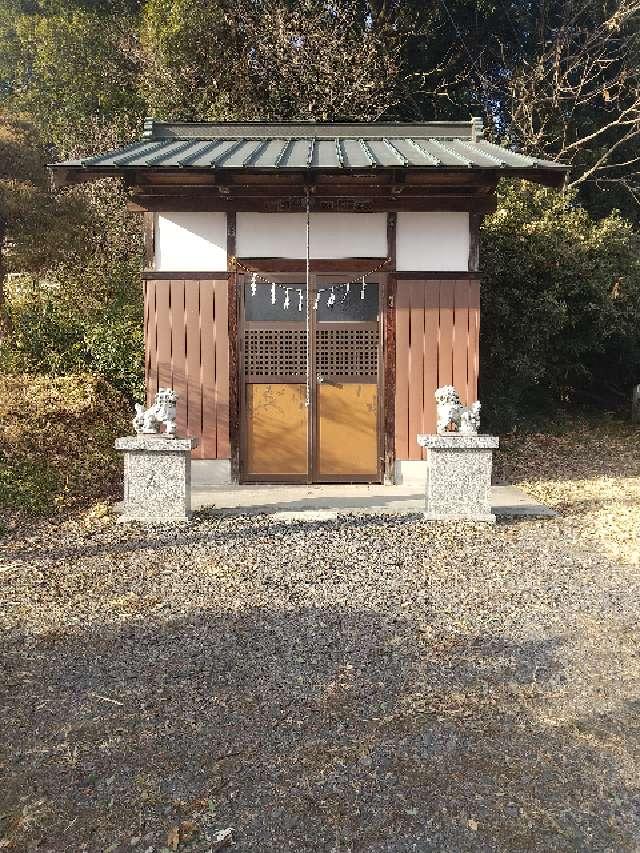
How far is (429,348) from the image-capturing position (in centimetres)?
635

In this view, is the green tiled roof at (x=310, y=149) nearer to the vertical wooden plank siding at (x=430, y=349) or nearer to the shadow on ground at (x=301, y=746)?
the vertical wooden plank siding at (x=430, y=349)

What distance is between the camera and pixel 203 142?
6750 mm

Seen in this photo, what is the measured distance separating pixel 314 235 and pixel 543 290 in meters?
4.03

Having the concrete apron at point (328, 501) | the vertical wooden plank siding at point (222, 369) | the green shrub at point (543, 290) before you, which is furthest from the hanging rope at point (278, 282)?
the green shrub at point (543, 290)

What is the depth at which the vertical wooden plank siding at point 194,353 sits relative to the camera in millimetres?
6238

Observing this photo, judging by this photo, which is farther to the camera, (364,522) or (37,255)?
(37,255)

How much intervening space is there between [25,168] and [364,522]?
236 inches

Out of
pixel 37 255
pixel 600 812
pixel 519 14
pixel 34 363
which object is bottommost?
pixel 600 812

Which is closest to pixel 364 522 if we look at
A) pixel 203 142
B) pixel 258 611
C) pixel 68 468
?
pixel 258 611

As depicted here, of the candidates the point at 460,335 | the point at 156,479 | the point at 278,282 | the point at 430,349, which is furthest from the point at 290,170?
the point at 156,479

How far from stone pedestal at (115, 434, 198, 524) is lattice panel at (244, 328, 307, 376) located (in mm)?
1393

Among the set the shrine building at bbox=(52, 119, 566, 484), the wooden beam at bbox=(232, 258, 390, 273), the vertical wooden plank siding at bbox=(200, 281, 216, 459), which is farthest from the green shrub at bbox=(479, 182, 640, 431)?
the vertical wooden plank siding at bbox=(200, 281, 216, 459)

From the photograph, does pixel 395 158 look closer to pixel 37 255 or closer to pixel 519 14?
pixel 37 255

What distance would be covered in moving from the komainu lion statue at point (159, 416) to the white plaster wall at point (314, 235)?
1789 millimetres
